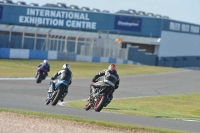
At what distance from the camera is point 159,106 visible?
2458 centimetres

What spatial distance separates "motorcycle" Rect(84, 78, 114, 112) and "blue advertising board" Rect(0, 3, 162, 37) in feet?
204

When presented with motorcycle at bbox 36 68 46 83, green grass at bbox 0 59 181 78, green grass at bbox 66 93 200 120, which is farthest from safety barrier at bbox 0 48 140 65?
green grass at bbox 66 93 200 120

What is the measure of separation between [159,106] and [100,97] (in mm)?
5892

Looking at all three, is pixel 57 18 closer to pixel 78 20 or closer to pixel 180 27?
pixel 78 20

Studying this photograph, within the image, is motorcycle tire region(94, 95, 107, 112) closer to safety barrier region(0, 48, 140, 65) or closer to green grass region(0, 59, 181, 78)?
green grass region(0, 59, 181, 78)

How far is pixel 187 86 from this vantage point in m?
38.3

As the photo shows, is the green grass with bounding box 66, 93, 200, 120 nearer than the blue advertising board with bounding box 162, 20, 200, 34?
Yes

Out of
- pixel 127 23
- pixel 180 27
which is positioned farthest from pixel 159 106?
pixel 180 27

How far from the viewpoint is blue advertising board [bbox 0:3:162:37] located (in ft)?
271

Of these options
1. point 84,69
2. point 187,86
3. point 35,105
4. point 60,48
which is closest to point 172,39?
point 60,48

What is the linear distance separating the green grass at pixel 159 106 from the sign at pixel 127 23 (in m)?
52.4

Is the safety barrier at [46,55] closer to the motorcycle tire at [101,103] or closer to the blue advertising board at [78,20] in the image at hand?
the blue advertising board at [78,20]

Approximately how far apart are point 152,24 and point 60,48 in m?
27.5

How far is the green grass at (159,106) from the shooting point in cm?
2088
